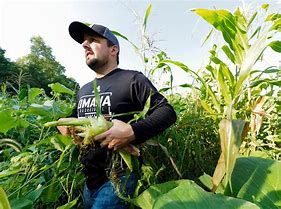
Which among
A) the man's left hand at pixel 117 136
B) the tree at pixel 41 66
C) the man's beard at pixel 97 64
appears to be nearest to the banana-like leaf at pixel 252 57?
the man's left hand at pixel 117 136

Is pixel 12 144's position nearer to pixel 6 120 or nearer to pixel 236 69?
pixel 6 120

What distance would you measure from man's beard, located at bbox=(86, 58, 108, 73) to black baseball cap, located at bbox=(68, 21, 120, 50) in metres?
0.10

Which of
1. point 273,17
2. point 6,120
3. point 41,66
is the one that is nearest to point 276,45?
point 273,17

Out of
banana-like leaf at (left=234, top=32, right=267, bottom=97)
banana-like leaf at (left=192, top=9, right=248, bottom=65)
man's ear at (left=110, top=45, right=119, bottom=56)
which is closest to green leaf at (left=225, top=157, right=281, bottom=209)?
banana-like leaf at (left=234, top=32, right=267, bottom=97)

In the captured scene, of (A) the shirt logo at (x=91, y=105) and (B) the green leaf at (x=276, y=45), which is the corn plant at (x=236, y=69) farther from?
(A) the shirt logo at (x=91, y=105)

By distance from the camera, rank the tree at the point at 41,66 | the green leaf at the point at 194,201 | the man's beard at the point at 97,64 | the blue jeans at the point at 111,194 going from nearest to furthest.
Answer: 1. the green leaf at the point at 194,201
2. the blue jeans at the point at 111,194
3. the man's beard at the point at 97,64
4. the tree at the point at 41,66

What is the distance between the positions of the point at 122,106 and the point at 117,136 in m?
0.29

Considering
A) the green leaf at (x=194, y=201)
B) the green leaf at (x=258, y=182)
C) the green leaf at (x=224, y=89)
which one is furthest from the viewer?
the green leaf at (x=224, y=89)

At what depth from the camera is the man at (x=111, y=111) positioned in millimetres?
818

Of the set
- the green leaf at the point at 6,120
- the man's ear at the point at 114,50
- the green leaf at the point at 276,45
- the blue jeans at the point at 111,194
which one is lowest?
the blue jeans at the point at 111,194

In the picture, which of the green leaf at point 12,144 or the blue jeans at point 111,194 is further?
the blue jeans at point 111,194

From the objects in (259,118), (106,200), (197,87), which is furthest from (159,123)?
(197,87)

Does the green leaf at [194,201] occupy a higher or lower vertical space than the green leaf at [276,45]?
lower

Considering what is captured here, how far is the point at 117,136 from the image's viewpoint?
29.8 inches
